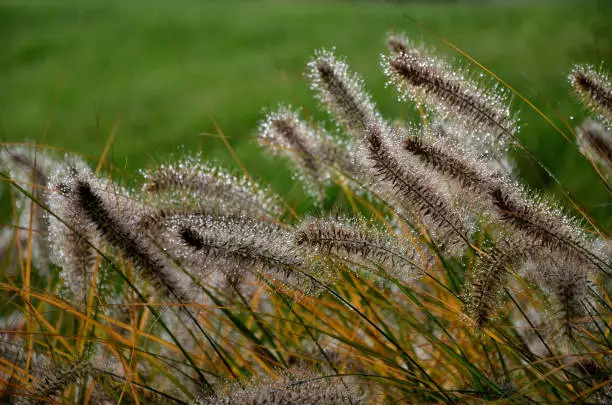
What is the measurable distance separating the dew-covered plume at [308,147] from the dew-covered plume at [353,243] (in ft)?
1.27

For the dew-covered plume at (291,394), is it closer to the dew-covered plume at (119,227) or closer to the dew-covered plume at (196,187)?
the dew-covered plume at (119,227)

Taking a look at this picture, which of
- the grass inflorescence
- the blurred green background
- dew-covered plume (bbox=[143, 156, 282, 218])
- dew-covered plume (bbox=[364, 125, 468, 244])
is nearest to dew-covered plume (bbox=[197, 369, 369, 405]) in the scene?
the grass inflorescence

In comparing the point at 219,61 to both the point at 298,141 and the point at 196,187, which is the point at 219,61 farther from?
the point at 196,187

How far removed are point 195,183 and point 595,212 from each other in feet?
6.59

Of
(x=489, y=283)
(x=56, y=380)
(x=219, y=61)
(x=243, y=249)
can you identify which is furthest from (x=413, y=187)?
(x=219, y=61)

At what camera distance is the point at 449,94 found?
52.0 inches

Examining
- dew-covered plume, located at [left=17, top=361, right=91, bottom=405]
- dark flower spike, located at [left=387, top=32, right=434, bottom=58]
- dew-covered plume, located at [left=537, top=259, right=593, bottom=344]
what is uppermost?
dark flower spike, located at [left=387, top=32, right=434, bottom=58]

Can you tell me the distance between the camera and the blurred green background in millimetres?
5285

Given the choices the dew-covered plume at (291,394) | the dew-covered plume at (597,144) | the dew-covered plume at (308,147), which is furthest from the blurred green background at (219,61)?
the dew-covered plume at (291,394)

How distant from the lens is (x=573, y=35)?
23.8ft

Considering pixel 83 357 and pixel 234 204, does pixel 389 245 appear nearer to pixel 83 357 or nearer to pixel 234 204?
pixel 234 204

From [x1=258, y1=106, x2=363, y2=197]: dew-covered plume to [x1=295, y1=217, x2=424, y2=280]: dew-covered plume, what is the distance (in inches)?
15.2

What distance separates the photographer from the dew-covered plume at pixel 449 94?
1.32m

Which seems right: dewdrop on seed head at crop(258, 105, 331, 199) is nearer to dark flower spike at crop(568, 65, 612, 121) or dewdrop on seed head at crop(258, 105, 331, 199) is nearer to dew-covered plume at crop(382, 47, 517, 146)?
dew-covered plume at crop(382, 47, 517, 146)
